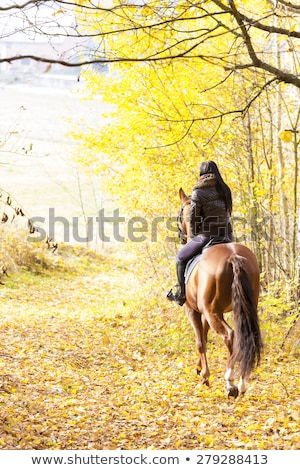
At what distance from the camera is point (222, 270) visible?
22.3 ft

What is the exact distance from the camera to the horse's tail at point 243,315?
6.49 m

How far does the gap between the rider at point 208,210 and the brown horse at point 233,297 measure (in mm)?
341

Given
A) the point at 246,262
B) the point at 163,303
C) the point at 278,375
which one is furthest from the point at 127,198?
the point at 246,262

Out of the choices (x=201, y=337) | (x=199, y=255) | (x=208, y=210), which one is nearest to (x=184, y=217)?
(x=208, y=210)

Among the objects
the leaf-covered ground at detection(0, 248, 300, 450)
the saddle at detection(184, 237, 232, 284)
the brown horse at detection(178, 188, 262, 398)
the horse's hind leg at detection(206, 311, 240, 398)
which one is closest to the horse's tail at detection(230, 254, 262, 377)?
the brown horse at detection(178, 188, 262, 398)

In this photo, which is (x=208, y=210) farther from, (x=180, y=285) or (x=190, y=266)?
(x=180, y=285)

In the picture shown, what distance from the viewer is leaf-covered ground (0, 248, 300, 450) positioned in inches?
237

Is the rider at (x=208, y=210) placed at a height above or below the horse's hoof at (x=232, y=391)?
above

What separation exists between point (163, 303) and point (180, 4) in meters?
7.03

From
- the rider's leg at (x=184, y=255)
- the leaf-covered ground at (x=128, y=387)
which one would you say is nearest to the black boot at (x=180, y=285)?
the rider's leg at (x=184, y=255)

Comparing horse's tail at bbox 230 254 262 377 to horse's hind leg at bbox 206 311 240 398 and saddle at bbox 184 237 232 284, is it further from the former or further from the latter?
saddle at bbox 184 237 232 284

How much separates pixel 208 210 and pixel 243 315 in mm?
1546

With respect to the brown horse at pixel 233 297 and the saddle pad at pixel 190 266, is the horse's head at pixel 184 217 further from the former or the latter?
the brown horse at pixel 233 297

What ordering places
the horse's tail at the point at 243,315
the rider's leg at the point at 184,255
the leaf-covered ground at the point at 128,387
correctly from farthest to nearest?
the rider's leg at the point at 184,255, the horse's tail at the point at 243,315, the leaf-covered ground at the point at 128,387
